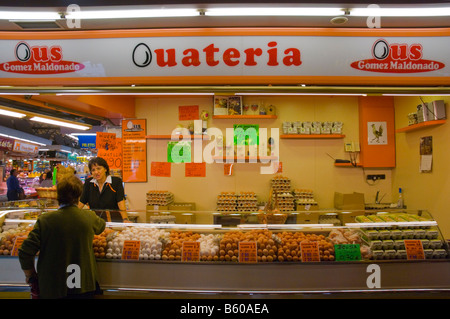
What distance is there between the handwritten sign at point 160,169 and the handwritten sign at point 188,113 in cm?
122

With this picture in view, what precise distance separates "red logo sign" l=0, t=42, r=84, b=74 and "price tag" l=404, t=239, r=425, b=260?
4549 millimetres

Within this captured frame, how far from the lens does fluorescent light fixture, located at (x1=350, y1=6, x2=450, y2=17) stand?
3189 mm

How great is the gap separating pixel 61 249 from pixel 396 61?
4.37 meters

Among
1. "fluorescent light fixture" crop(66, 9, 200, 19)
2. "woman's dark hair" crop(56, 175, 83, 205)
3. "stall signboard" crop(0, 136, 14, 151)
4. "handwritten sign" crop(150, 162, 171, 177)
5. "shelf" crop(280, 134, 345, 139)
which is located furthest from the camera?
"stall signboard" crop(0, 136, 14, 151)

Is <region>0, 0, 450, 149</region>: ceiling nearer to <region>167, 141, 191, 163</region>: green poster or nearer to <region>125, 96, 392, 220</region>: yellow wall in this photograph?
<region>125, 96, 392, 220</region>: yellow wall

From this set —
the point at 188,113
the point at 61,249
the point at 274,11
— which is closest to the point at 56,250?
the point at 61,249

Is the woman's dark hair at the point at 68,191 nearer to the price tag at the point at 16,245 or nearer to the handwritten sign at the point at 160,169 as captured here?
the price tag at the point at 16,245

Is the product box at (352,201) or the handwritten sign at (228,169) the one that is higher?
the handwritten sign at (228,169)

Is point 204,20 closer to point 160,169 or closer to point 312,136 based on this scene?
point 312,136

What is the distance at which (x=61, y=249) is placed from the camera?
2.64 meters

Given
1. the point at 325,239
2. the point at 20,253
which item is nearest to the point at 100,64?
the point at 20,253

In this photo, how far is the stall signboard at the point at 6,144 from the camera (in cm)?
1351

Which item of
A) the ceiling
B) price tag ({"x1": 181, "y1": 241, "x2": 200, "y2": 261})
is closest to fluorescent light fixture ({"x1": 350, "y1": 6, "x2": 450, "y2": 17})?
the ceiling

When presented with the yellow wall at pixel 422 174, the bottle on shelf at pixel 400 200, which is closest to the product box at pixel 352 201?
the bottle on shelf at pixel 400 200
